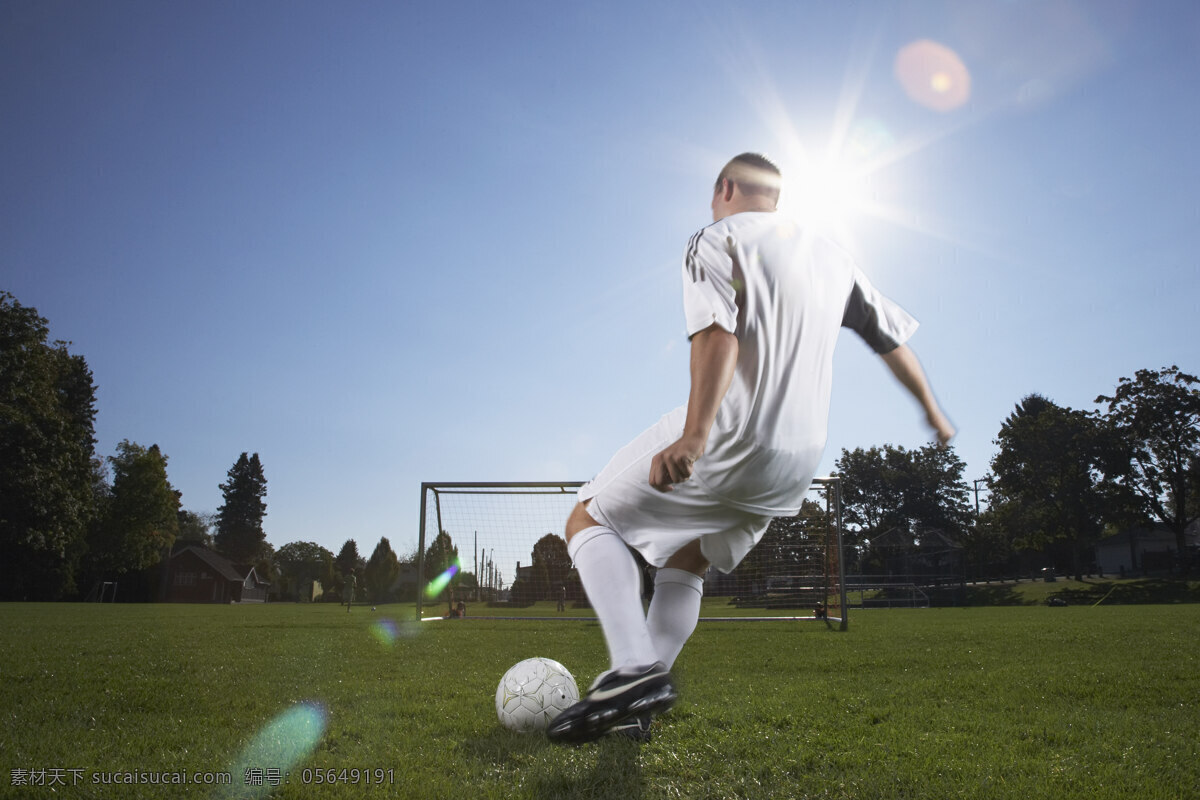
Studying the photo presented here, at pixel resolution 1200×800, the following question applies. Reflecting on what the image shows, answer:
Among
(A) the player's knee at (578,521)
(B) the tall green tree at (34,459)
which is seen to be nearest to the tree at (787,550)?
(A) the player's knee at (578,521)

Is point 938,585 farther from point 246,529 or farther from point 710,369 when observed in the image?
point 246,529

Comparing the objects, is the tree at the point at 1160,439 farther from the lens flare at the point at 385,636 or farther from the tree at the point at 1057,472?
the lens flare at the point at 385,636

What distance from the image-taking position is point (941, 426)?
2.89 meters

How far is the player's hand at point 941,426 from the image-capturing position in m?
2.88

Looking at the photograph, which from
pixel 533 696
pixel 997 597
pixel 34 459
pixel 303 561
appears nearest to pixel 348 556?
pixel 303 561

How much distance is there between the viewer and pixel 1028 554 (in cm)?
6525

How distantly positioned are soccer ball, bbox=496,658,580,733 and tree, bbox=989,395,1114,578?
169 ft

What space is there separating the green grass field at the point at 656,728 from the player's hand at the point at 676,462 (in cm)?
148

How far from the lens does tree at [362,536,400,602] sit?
222 feet

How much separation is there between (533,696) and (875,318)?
2.53 m

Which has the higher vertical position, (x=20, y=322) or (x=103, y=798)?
(x=20, y=322)

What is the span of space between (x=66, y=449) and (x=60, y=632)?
3459 centimetres

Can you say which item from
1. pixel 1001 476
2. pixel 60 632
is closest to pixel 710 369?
pixel 60 632

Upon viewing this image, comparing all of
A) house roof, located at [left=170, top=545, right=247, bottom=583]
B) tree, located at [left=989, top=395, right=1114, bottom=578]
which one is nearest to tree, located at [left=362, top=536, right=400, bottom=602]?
house roof, located at [left=170, top=545, right=247, bottom=583]
